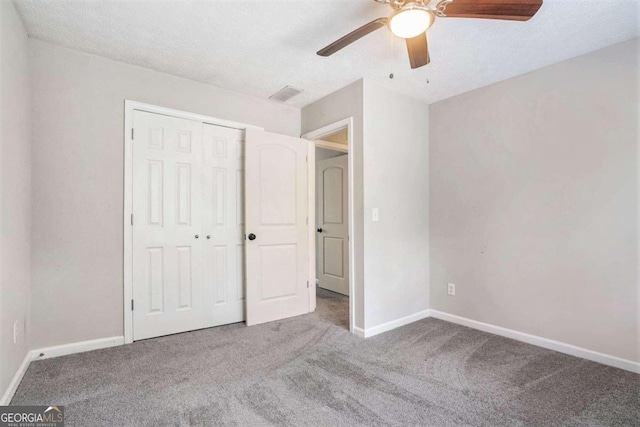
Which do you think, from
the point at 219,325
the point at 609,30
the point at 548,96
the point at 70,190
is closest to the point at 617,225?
the point at 548,96

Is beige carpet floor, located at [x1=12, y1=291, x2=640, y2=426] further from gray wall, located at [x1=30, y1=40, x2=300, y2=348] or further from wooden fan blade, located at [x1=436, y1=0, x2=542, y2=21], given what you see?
wooden fan blade, located at [x1=436, y1=0, x2=542, y2=21]

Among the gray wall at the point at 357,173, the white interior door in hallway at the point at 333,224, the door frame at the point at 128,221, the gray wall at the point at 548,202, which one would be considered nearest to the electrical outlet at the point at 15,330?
the door frame at the point at 128,221

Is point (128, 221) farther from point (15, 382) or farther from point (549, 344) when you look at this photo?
point (549, 344)

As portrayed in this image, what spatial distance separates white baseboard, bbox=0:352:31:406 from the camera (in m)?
1.75

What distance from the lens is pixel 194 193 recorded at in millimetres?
2977

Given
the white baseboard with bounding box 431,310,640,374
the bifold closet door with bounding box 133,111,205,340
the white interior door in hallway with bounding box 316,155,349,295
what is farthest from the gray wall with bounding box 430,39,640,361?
the bifold closet door with bounding box 133,111,205,340

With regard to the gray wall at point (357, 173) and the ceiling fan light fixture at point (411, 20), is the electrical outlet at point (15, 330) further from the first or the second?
the ceiling fan light fixture at point (411, 20)

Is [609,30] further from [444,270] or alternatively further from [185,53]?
[185,53]

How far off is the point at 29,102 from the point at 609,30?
4093mm

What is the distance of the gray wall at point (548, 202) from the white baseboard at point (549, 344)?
0.05 metres

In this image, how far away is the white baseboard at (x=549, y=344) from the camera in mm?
2242

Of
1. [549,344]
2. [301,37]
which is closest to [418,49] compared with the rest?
[301,37]

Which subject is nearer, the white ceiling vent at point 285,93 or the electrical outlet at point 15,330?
the electrical outlet at point 15,330

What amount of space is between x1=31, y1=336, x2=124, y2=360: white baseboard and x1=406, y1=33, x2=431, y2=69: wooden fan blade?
3084mm
